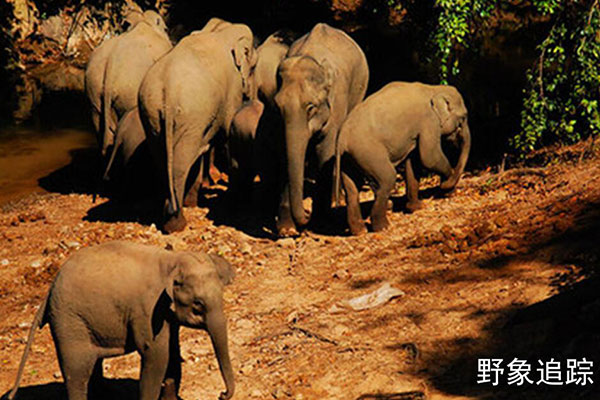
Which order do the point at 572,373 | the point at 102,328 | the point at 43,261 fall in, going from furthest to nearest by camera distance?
1. the point at 43,261
2. the point at 102,328
3. the point at 572,373

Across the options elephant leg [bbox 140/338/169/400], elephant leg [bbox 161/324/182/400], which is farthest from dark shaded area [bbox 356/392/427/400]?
elephant leg [bbox 140/338/169/400]

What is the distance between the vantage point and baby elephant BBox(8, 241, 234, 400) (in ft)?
17.9

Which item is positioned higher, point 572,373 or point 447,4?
point 447,4

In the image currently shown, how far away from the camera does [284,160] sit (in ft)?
31.7

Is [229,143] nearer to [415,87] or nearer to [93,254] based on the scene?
[415,87]

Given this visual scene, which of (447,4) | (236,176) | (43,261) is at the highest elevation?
(447,4)

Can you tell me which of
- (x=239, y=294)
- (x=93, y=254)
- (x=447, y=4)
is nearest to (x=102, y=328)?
(x=93, y=254)

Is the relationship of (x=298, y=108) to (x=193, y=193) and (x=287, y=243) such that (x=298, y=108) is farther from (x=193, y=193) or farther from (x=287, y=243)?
(x=193, y=193)

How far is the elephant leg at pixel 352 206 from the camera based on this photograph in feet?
30.8

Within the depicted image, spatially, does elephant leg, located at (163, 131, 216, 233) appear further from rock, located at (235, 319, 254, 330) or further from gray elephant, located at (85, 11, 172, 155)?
rock, located at (235, 319, 254, 330)

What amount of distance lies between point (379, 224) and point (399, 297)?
207cm

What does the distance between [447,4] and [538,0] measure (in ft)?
3.54

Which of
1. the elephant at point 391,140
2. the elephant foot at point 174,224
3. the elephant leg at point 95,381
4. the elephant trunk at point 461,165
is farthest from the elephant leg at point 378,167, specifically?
the elephant leg at point 95,381

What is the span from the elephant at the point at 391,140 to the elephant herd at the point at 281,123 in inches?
0.5
